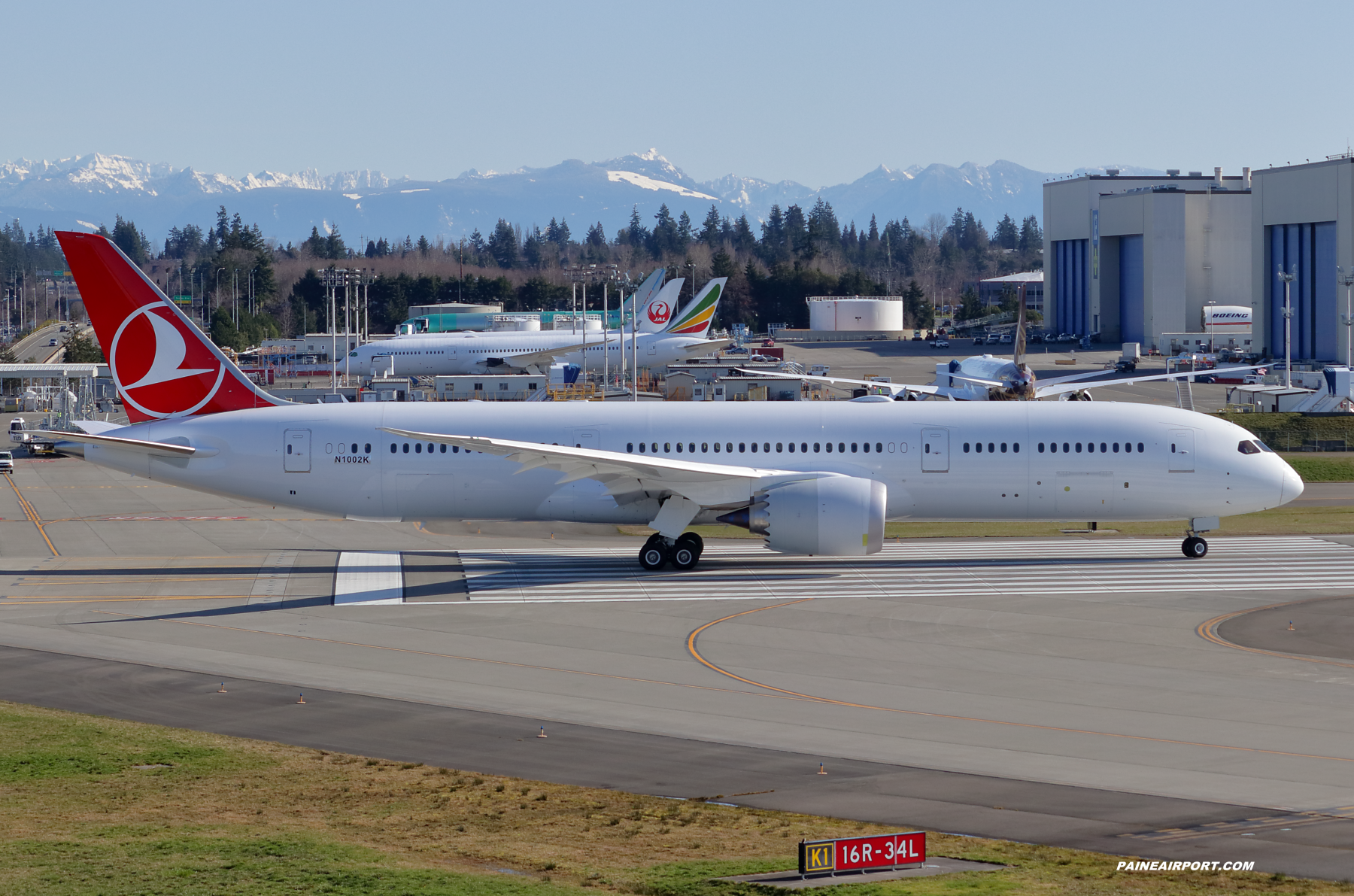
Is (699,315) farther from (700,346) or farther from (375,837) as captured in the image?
(375,837)

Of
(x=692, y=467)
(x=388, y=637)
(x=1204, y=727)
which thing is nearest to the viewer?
(x=1204, y=727)

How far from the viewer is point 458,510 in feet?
125

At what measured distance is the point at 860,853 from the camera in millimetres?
13703

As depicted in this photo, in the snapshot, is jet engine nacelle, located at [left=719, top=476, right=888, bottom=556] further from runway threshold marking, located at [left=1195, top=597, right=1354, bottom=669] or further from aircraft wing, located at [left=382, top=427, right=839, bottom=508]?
runway threshold marking, located at [left=1195, top=597, right=1354, bottom=669]

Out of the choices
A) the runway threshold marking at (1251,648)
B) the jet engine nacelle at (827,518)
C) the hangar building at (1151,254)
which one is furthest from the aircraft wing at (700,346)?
the runway threshold marking at (1251,648)

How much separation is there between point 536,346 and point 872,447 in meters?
88.8

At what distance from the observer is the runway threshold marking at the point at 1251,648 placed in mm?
26391

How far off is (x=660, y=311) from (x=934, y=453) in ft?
296

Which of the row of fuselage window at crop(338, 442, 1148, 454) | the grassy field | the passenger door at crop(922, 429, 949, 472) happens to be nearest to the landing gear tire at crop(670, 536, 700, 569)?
the row of fuselage window at crop(338, 442, 1148, 454)

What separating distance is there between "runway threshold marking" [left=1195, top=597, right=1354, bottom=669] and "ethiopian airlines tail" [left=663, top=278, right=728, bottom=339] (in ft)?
310

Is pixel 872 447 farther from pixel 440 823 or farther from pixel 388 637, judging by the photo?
pixel 440 823

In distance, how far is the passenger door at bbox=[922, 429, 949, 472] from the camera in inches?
1465

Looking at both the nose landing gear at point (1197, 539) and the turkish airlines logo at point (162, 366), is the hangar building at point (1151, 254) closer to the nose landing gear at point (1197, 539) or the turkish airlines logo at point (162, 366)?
the nose landing gear at point (1197, 539)

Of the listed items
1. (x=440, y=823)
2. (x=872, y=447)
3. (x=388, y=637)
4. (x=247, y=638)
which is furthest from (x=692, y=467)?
(x=440, y=823)
